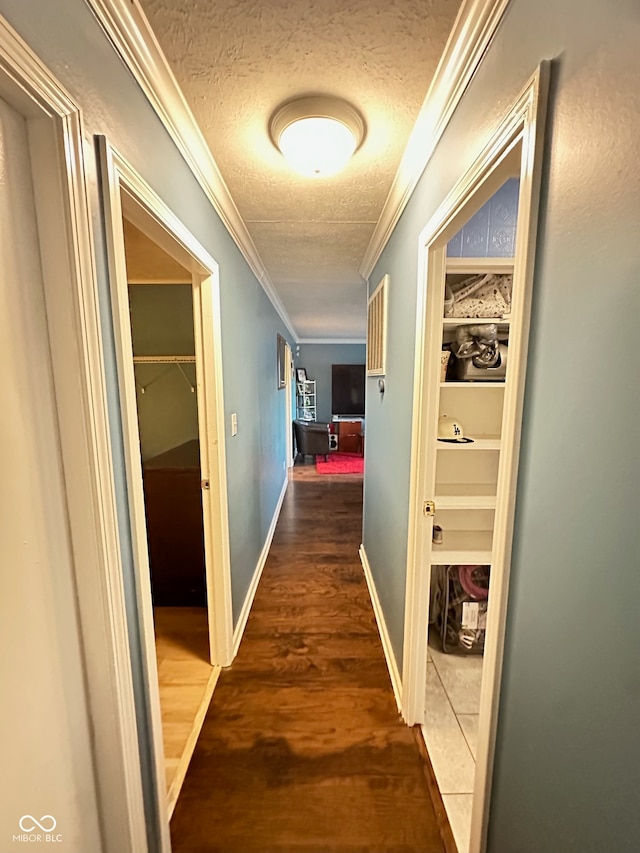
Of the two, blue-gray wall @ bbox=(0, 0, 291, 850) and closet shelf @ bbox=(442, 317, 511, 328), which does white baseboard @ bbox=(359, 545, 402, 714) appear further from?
closet shelf @ bbox=(442, 317, 511, 328)

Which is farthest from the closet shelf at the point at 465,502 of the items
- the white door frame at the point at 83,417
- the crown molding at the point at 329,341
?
the crown molding at the point at 329,341

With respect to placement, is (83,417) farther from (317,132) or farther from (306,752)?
(306,752)

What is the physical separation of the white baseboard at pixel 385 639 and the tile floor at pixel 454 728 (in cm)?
15

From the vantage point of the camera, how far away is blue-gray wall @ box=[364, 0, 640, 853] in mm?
469

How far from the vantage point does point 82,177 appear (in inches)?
27.9

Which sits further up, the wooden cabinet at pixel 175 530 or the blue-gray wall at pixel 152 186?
the blue-gray wall at pixel 152 186

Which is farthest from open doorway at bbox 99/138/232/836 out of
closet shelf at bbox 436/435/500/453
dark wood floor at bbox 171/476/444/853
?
closet shelf at bbox 436/435/500/453

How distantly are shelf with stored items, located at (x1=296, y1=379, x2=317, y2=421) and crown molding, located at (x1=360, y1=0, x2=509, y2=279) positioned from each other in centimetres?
605

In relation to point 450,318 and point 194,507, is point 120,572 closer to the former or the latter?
point 194,507

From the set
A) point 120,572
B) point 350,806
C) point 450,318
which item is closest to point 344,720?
point 350,806

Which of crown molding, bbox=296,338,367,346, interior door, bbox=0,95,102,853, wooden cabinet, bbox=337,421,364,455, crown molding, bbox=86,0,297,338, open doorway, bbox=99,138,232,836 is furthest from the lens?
crown molding, bbox=296,338,367,346

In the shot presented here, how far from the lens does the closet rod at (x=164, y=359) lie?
2746mm

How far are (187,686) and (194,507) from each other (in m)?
0.93

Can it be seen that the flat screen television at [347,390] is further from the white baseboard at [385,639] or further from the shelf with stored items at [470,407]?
the shelf with stored items at [470,407]
